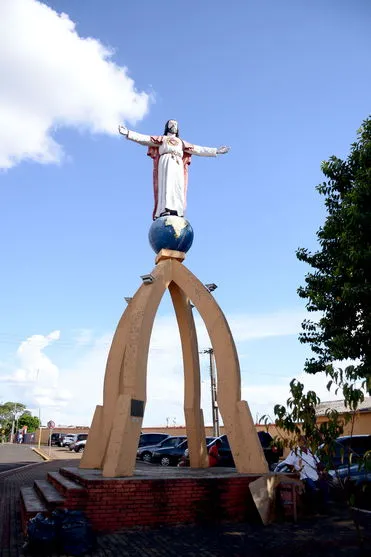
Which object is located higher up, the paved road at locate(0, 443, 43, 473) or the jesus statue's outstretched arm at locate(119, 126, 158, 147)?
the jesus statue's outstretched arm at locate(119, 126, 158, 147)

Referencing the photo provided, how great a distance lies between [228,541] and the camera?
294 inches

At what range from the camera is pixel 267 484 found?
901 centimetres

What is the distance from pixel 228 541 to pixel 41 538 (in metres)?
2.89

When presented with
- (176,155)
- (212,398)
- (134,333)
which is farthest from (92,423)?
(212,398)

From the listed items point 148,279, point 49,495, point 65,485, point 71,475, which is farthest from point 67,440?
point 65,485

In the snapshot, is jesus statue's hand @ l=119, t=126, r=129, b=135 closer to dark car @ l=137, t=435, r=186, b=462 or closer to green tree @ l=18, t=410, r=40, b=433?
dark car @ l=137, t=435, r=186, b=462

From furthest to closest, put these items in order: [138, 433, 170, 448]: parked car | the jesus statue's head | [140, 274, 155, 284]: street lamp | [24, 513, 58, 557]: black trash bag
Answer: [138, 433, 170, 448]: parked car → the jesus statue's head → [140, 274, 155, 284]: street lamp → [24, 513, 58, 557]: black trash bag

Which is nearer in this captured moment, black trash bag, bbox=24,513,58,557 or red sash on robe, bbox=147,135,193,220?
black trash bag, bbox=24,513,58,557

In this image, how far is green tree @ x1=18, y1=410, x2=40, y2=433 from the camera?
3062 inches

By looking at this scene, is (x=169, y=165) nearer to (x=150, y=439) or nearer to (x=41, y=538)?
(x=41, y=538)

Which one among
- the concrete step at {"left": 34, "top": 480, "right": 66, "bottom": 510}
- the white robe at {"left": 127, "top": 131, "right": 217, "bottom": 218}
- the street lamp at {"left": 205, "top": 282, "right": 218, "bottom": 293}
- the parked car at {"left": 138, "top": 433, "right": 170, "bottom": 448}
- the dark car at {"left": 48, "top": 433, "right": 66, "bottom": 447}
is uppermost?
the white robe at {"left": 127, "top": 131, "right": 217, "bottom": 218}

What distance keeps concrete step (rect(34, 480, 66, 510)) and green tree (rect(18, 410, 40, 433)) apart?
72.5 meters

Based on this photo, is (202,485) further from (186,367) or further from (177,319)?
(177,319)

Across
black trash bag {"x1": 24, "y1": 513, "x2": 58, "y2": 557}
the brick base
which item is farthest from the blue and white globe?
black trash bag {"x1": 24, "y1": 513, "x2": 58, "y2": 557}
